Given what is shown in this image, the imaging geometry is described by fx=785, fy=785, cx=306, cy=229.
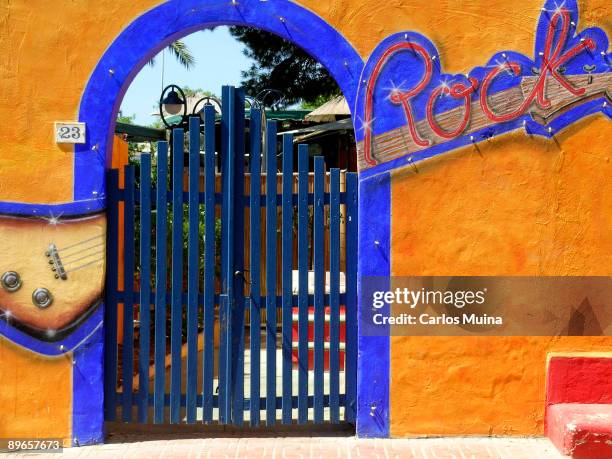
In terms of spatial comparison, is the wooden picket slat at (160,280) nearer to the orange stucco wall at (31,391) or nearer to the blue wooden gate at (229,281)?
the blue wooden gate at (229,281)

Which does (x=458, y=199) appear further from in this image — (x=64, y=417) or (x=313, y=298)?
(x=64, y=417)

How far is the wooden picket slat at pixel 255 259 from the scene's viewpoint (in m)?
5.75

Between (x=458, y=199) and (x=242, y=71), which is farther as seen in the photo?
(x=242, y=71)

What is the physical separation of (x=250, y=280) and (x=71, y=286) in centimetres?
128

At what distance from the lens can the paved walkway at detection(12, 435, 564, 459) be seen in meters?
5.42

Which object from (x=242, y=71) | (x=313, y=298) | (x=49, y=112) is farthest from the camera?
(x=242, y=71)

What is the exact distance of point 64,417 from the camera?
18.6ft

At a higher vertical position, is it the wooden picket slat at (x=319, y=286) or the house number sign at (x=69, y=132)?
the house number sign at (x=69, y=132)

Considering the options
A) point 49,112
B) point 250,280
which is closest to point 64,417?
point 250,280

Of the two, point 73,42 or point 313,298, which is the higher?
point 73,42

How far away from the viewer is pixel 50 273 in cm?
563

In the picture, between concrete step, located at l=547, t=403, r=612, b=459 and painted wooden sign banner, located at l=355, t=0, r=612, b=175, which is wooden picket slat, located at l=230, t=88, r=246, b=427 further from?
concrete step, located at l=547, t=403, r=612, b=459

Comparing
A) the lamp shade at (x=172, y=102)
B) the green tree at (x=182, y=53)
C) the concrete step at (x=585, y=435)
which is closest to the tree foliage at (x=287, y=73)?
the green tree at (x=182, y=53)

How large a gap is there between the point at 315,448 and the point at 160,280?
1.65 meters
